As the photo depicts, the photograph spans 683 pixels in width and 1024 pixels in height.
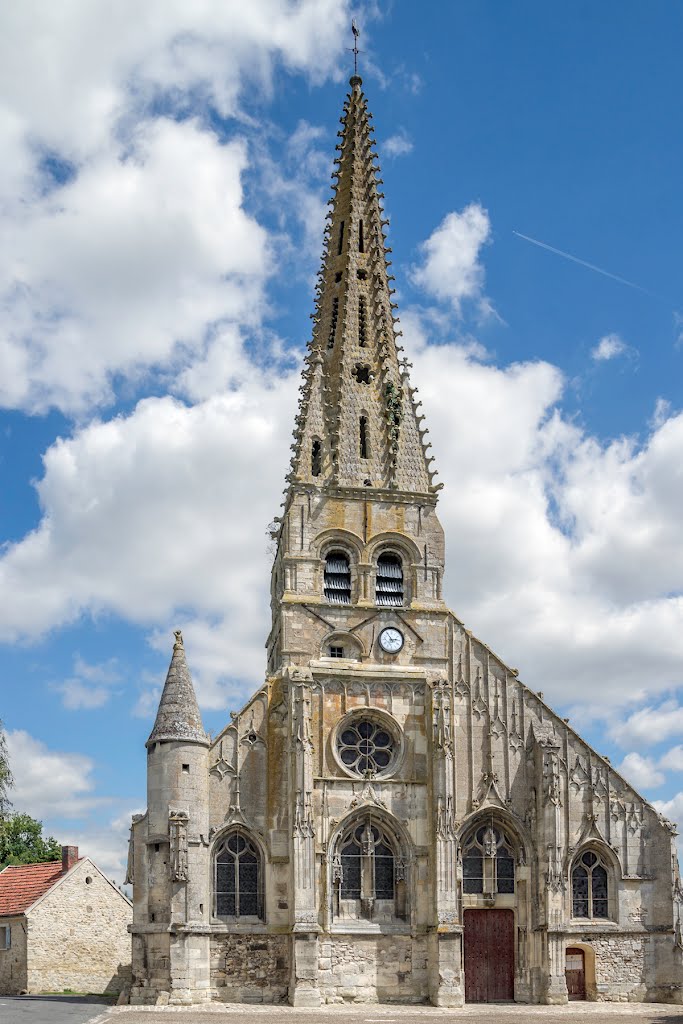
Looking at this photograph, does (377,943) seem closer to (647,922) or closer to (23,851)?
(647,922)

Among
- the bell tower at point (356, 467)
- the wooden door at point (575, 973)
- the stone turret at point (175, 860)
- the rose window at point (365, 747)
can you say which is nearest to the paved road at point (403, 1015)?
the stone turret at point (175, 860)

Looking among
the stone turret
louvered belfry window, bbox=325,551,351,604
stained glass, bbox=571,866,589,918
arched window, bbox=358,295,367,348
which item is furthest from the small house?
arched window, bbox=358,295,367,348

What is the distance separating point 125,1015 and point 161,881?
16.5 feet

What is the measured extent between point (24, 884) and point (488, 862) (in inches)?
802

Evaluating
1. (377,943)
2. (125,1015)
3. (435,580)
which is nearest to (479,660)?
(435,580)

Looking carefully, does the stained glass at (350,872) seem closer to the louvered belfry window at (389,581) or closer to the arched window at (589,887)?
the arched window at (589,887)

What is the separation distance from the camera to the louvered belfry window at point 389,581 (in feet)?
138

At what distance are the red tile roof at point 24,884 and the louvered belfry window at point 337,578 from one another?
54.0 feet

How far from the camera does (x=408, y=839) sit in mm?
38375

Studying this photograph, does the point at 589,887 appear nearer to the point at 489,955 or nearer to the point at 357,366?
the point at 489,955

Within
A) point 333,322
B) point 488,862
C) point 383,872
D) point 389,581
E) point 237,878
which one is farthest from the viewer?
point 333,322

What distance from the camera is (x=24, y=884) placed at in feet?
163

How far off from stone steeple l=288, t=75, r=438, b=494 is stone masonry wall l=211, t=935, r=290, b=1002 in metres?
15.0

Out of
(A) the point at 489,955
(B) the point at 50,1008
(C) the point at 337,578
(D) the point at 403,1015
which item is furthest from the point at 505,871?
(B) the point at 50,1008
